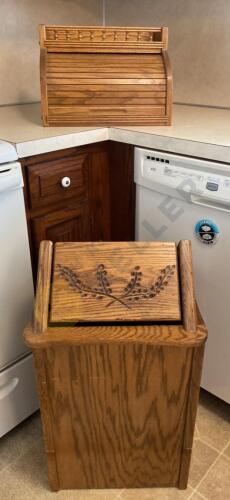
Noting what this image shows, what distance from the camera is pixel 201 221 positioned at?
105 cm

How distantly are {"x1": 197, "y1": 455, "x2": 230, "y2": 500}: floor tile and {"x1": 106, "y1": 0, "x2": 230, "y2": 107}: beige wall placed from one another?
49.8 inches

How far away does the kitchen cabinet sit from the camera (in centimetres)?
107

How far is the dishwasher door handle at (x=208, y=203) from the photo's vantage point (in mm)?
991

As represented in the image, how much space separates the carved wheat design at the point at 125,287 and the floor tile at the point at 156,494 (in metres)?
0.60

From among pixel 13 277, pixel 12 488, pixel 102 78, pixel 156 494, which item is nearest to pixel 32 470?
pixel 12 488

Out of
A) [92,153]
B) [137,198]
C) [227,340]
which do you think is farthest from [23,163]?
[227,340]

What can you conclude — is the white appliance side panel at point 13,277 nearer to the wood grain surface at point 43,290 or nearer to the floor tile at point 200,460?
the wood grain surface at point 43,290

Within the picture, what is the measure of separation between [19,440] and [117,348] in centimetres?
65

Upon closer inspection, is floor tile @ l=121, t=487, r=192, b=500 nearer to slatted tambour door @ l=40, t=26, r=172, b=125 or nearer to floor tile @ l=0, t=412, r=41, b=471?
floor tile @ l=0, t=412, r=41, b=471

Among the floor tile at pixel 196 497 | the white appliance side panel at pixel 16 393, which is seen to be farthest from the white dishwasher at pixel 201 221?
the white appliance side panel at pixel 16 393

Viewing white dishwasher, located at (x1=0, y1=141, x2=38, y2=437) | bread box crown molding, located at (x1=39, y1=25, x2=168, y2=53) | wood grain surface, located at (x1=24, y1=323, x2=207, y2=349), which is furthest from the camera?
bread box crown molding, located at (x1=39, y1=25, x2=168, y2=53)

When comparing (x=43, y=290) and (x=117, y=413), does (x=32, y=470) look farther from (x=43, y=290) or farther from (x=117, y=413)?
(x=43, y=290)

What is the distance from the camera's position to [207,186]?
993mm

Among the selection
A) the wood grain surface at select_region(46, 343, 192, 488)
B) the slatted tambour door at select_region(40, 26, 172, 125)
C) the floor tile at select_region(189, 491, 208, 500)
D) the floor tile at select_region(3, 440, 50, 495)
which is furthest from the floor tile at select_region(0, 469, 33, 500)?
the slatted tambour door at select_region(40, 26, 172, 125)
